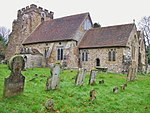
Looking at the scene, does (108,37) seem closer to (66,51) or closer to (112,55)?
(112,55)

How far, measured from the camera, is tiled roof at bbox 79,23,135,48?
2858 centimetres

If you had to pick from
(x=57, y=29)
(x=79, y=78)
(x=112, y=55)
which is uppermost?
(x=57, y=29)

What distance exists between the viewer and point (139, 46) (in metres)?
34.3

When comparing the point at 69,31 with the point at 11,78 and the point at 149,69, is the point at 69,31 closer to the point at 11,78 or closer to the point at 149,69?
the point at 149,69

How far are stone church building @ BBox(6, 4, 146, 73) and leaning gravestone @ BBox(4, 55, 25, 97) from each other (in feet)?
64.0

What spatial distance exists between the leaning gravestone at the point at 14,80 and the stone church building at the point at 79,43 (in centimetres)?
1952

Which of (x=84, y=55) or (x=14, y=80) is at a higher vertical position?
(x=84, y=55)

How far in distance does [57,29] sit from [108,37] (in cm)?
859

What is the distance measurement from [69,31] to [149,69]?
1347cm

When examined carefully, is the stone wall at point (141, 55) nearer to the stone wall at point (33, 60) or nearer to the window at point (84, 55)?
the window at point (84, 55)

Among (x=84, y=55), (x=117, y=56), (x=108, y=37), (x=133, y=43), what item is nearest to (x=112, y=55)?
(x=117, y=56)

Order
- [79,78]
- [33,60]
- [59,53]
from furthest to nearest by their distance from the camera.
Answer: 1. [59,53]
2. [33,60]
3. [79,78]

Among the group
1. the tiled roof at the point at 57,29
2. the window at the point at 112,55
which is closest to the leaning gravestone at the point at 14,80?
the window at the point at 112,55

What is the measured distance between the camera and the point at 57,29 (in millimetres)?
34250
